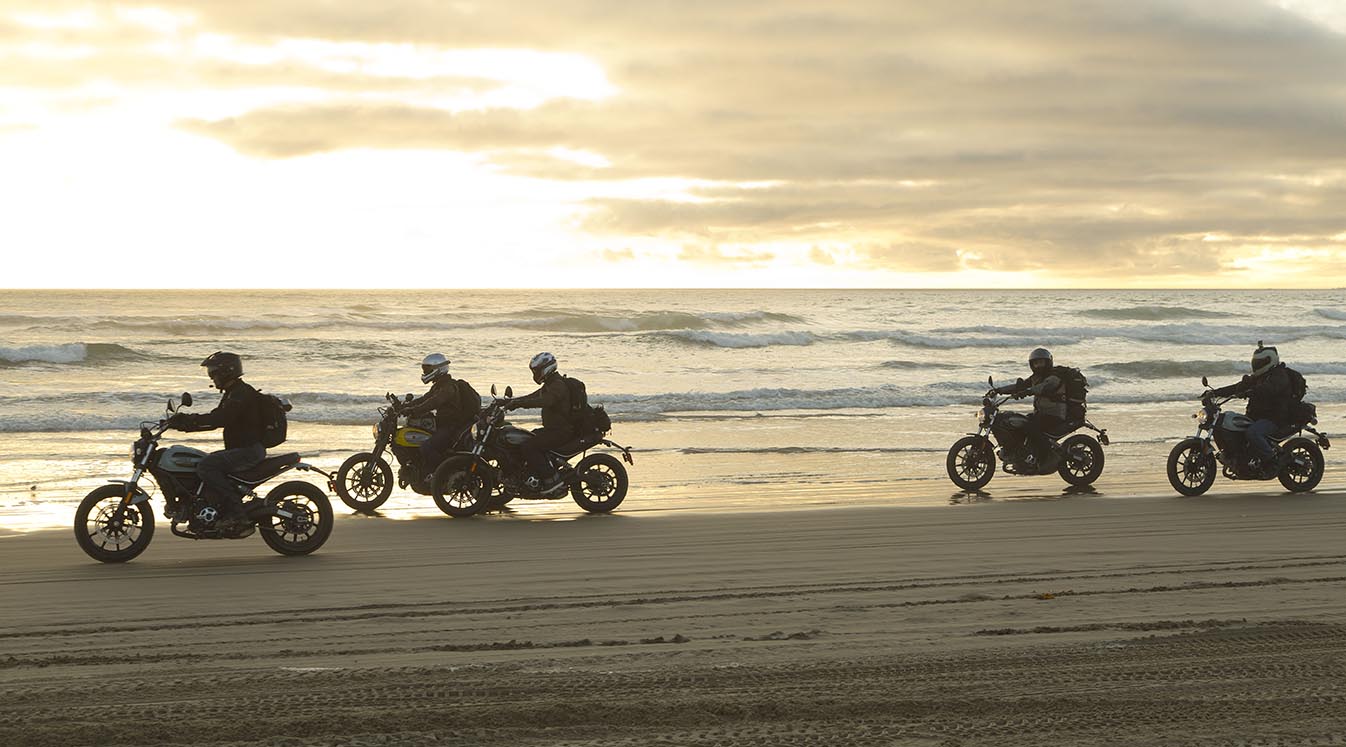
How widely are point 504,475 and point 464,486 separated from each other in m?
0.42

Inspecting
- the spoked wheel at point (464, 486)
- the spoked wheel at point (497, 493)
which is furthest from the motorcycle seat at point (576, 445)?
the spoked wheel at point (464, 486)

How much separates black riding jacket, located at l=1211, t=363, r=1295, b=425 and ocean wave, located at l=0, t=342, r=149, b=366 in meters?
30.1

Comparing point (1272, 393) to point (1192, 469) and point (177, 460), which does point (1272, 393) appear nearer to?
point (1192, 469)

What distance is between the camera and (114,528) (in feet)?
28.5

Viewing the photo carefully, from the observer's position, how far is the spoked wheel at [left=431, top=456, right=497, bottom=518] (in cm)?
1126

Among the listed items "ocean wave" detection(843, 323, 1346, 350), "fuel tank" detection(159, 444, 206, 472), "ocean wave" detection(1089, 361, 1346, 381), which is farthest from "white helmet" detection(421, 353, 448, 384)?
"ocean wave" detection(843, 323, 1346, 350)

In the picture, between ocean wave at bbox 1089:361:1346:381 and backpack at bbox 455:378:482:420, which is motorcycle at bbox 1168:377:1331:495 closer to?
backpack at bbox 455:378:482:420

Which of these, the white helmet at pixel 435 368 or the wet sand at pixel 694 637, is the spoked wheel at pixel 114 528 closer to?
the wet sand at pixel 694 637

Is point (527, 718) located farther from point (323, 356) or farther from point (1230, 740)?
point (323, 356)

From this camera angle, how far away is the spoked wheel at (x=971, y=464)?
1299 centimetres

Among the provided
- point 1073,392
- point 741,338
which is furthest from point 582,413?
point 741,338

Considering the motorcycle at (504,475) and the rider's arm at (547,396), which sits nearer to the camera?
the motorcycle at (504,475)

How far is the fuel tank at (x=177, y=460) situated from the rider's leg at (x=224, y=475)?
57 mm

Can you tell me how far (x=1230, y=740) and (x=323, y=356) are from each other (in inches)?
1379
